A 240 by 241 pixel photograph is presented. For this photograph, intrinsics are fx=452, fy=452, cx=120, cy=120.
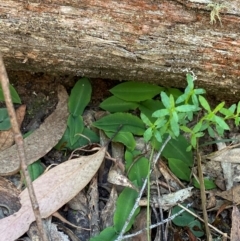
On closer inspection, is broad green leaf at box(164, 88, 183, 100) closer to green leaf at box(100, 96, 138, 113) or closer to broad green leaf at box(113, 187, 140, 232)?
green leaf at box(100, 96, 138, 113)

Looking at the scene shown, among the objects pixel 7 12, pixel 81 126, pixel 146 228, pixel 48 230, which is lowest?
pixel 48 230

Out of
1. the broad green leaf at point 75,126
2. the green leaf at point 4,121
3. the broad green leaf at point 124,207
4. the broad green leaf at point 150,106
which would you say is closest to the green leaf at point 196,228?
the broad green leaf at point 124,207

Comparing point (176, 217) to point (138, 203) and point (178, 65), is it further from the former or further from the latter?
point (178, 65)

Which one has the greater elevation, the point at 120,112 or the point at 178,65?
the point at 178,65

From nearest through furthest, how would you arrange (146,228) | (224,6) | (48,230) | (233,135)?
(224,6) → (146,228) → (48,230) → (233,135)

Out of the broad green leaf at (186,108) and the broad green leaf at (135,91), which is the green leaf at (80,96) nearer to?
the broad green leaf at (135,91)

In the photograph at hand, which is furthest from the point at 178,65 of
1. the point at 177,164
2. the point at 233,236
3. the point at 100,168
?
the point at 233,236

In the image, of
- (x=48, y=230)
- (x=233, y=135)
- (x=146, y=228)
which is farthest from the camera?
(x=233, y=135)

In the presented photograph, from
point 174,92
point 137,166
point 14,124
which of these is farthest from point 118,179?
point 14,124
